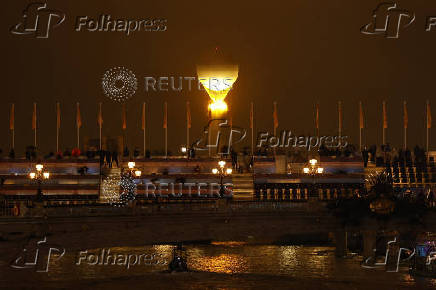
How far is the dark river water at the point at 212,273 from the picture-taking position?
108ft

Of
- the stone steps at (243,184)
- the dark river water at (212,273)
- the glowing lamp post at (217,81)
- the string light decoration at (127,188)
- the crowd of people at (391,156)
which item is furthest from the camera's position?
the glowing lamp post at (217,81)

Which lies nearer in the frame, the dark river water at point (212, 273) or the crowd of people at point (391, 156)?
the dark river water at point (212, 273)

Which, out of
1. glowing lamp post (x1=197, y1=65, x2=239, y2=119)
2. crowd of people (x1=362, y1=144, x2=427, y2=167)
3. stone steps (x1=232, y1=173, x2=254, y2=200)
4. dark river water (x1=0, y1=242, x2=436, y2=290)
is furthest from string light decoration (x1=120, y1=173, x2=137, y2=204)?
glowing lamp post (x1=197, y1=65, x2=239, y2=119)

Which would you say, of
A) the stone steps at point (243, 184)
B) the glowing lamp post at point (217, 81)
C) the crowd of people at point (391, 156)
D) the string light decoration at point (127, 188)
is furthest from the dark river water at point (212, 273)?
the glowing lamp post at point (217, 81)

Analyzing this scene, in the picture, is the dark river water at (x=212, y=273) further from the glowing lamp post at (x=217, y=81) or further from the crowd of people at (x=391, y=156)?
the glowing lamp post at (x=217, y=81)

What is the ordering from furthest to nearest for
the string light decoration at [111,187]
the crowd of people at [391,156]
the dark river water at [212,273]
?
the crowd of people at [391,156]
the string light decoration at [111,187]
the dark river water at [212,273]

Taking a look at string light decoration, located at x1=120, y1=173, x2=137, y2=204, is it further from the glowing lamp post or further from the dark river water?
the glowing lamp post

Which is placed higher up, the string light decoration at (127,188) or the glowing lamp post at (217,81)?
the glowing lamp post at (217,81)

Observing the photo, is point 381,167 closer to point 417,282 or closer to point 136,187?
point 136,187

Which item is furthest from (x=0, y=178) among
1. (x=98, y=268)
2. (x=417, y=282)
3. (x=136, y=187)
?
(x=417, y=282)

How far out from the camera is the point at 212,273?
120 feet

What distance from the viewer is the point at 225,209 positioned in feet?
183

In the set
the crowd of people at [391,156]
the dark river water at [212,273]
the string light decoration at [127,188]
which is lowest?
the dark river water at [212,273]

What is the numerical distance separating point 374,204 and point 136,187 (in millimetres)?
47854
